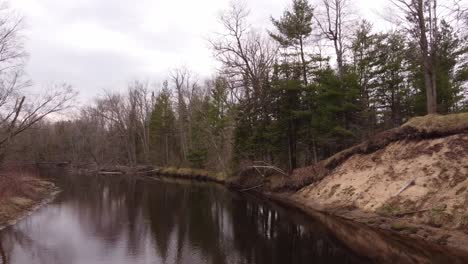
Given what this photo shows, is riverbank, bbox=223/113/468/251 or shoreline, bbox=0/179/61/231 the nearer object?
riverbank, bbox=223/113/468/251

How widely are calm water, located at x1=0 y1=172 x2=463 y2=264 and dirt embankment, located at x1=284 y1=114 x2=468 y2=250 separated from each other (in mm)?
1126

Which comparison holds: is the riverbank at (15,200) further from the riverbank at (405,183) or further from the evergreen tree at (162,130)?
the evergreen tree at (162,130)

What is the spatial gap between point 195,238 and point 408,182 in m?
9.96

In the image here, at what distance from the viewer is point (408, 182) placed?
17.0 metres

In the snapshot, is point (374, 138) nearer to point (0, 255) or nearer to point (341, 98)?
point (341, 98)

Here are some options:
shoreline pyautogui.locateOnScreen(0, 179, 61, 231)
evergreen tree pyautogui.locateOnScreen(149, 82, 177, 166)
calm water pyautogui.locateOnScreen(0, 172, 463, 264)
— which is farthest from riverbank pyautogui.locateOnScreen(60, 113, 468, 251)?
evergreen tree pyautogui.locateOnScreen(149, 82, 177, 166)

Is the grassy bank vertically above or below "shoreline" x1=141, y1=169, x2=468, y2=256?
above

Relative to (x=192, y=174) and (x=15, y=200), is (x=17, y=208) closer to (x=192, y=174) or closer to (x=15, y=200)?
(x=15, y=200)

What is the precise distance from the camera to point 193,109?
177 ft

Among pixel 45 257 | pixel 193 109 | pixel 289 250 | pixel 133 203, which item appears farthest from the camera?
pixel 193 109

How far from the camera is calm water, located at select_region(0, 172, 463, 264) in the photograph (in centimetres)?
1220

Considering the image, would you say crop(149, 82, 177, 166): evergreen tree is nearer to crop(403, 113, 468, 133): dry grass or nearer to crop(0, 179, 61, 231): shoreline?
crop(0, 179, 61, 231): shoreline

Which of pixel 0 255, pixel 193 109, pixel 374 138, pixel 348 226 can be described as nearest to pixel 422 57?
pixel 374 138

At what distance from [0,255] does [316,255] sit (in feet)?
35.2
